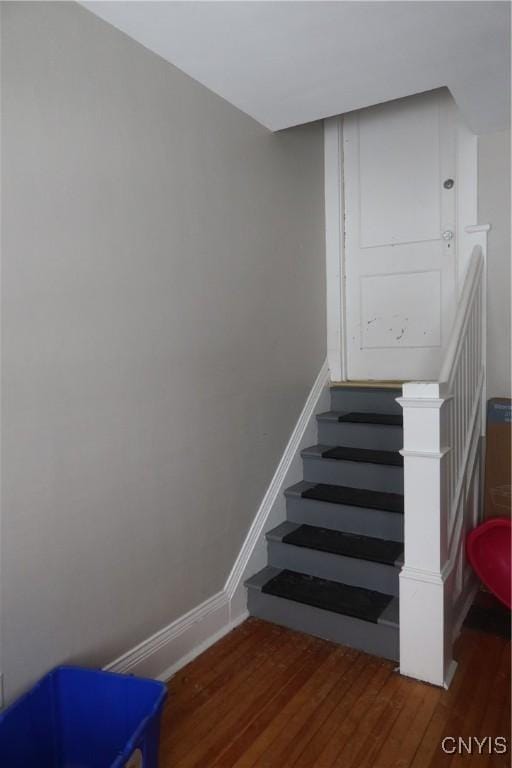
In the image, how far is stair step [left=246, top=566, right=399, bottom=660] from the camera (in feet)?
7.18

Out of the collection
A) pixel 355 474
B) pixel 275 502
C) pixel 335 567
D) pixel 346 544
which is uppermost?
pixel 355 474

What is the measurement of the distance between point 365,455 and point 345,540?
19.2 inches

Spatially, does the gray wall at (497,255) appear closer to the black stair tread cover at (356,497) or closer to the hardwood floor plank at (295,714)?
the black stair tread cover at (356,497)

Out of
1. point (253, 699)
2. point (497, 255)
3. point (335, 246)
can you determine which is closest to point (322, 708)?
point (253, 699)

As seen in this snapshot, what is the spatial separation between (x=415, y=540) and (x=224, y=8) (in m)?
2.04

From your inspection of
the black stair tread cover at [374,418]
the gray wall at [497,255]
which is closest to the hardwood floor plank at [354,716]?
the black stair tread cover at [374,418]

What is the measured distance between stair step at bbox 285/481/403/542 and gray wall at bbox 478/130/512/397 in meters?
0.91

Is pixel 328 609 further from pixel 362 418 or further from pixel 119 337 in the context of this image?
pixel 119 337

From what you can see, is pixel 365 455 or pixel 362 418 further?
pixel 362 418

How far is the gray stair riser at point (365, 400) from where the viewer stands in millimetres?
3047

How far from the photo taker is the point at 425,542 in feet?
6.70

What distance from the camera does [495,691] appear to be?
6.42 ft

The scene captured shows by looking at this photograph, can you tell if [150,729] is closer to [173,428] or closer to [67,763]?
[67,763]

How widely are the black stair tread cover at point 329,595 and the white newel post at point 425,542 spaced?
0.64 feet
